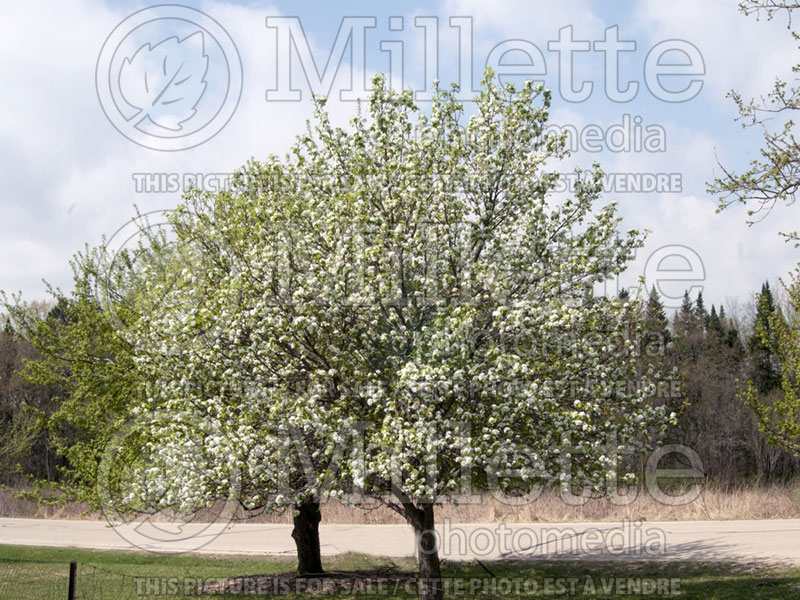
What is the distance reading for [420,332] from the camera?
11.8 m

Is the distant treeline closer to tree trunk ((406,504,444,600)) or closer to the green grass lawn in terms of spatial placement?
the green grass lawn

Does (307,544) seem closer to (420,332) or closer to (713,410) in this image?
(420,332)

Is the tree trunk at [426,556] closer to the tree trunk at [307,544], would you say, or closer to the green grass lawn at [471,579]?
the green grass lawn at [471,579]

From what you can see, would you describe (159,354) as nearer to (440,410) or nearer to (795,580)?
(440,410)

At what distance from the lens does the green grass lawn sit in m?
15.5

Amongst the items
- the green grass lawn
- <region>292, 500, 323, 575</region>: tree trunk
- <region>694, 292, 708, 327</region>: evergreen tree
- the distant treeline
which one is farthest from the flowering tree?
<region>694, 292, 708, 327</region>: evergreen tree

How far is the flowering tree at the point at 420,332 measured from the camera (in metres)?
11.4

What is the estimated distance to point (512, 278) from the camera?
1220cm

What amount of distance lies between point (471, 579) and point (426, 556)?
5.16 metres

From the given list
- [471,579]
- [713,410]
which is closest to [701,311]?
[713,410]

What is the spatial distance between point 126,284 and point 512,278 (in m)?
12.9

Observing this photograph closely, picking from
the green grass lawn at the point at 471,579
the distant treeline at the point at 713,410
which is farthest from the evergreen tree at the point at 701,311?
the green grass lawn at the point at 471,579

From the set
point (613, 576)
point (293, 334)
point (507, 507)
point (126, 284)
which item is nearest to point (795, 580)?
point (613, 576)

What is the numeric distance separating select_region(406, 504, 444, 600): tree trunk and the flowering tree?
42mm
